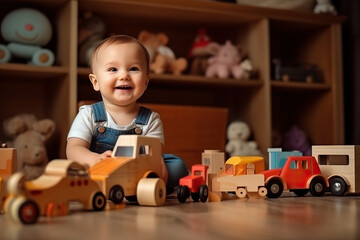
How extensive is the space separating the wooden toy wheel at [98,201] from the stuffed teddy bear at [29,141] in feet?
3.42

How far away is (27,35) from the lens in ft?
6.51

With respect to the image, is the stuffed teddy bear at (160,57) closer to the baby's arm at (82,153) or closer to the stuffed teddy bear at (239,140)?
the stuffed teddy bear at (239,140)

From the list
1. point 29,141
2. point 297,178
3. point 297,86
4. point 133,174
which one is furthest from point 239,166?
point 297,86

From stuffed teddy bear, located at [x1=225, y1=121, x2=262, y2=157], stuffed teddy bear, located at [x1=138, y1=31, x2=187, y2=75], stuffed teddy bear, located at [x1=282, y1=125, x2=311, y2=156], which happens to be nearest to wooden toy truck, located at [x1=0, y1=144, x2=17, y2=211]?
stuffed teddy bear, located at [x1=138, y1=31, x2=187, y2=75]

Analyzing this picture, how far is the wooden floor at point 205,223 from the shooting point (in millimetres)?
659

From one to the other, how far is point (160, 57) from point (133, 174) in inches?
48.2

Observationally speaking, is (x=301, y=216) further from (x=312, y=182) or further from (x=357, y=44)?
(x=357, y=44)

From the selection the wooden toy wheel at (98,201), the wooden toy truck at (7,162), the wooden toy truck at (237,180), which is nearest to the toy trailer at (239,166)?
the wooden toy truck at (237,180)

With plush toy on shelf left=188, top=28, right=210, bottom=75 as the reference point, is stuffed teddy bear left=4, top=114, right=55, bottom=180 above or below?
below

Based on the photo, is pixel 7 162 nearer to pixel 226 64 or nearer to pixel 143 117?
pixel 143 117

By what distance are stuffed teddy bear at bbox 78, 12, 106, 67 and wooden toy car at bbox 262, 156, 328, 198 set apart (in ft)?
3.81

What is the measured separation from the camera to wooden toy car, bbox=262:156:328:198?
1.15m

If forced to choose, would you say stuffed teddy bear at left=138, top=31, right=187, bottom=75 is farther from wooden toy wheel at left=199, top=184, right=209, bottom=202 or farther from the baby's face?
wooden toy wheel at left=199, top=184, right=209, bottom=202

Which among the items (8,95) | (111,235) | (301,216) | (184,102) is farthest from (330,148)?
(8,95)
